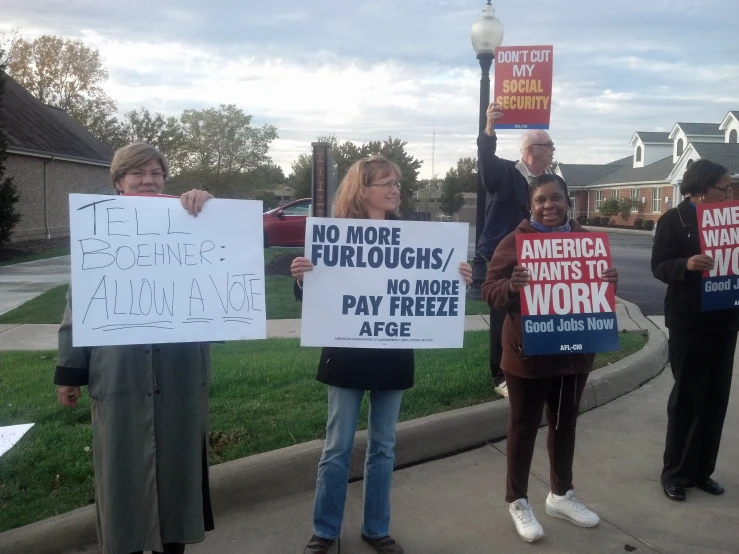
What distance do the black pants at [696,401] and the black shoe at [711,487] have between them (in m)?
0.03

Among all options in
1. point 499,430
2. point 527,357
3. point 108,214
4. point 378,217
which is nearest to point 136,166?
point 108,214

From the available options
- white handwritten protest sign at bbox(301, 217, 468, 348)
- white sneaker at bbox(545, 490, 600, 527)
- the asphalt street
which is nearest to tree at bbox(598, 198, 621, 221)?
the asphalt street

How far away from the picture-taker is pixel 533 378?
11.1 feet

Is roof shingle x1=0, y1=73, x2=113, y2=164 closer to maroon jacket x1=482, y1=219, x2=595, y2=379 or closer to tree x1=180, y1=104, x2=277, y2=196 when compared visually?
tree x1=180, y1=104, x2=277, y2=196

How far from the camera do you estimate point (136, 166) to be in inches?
109

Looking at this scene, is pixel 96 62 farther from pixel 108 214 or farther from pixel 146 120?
pixel 108 214

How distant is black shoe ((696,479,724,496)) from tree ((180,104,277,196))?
47.4 m

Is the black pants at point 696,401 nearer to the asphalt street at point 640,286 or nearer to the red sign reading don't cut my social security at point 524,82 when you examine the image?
the red sign reading don't cut my social security at point 524,82

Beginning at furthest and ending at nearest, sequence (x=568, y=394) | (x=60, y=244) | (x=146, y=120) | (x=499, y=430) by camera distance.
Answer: (x=146, y=120) < (x=60, y=244) < (x=499, y=430) < (x=568, y=394)

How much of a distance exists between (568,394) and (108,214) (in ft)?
7.90

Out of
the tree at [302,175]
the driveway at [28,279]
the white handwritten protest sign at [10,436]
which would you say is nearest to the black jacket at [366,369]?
the white handwritten protest sign at [10,436]

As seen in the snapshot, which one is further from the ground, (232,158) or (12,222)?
(232,158)

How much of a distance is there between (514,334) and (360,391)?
2.87 feet

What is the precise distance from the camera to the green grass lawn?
3703mm
